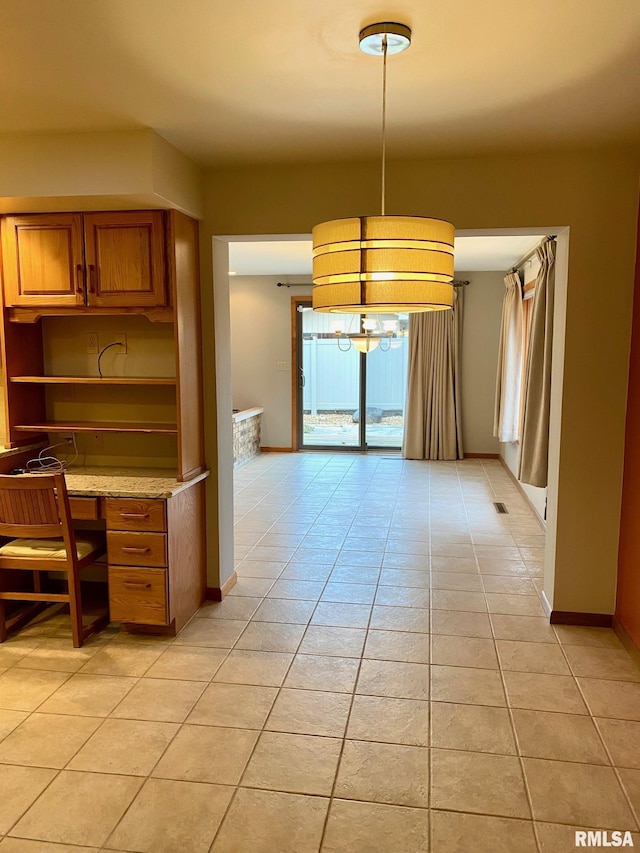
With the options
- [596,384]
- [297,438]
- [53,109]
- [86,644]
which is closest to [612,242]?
[596,384]

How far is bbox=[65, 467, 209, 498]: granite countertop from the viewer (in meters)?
3.07

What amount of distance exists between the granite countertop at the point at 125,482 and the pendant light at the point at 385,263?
5.44 ft

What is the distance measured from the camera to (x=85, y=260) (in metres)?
3.18

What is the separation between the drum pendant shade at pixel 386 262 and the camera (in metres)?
1.73

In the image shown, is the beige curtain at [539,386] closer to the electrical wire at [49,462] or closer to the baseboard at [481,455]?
the electrical wire at [49,462]

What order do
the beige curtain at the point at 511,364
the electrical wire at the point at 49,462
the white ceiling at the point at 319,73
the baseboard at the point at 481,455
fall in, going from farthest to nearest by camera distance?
the baseboard at the point at 481,455 < the beige curtain at the point at 511,364 < the electrical wire at the point at 49,462 < the white ceiling at the point at 319,73

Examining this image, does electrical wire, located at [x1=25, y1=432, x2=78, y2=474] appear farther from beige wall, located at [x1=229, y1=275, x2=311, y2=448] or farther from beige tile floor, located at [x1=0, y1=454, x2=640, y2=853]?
beige wall, located at [x1=229, y1=275, x2=311, y2=448]

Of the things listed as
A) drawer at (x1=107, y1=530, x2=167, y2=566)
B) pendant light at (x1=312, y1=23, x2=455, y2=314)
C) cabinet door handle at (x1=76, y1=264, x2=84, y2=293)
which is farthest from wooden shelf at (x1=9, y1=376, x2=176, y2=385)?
pendant light at (x1=312, y1=23, x2=455, y2=314)

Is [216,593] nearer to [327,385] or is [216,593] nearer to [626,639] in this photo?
[626,639]

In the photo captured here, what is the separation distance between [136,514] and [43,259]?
4.68 ft

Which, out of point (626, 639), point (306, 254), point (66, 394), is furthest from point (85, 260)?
point (306, 254)

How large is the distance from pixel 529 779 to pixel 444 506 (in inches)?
143

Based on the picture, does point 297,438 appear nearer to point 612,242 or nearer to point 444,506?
point 444,506

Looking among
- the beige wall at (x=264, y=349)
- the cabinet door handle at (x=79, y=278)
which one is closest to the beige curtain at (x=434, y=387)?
the beige wall at (x=264, y=349)
